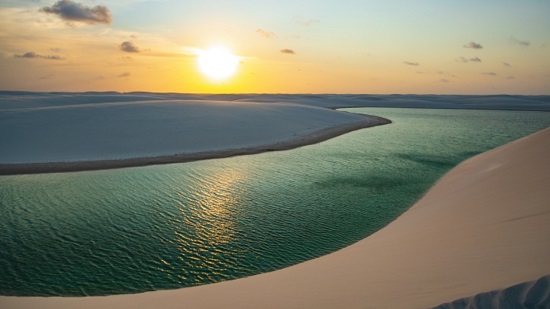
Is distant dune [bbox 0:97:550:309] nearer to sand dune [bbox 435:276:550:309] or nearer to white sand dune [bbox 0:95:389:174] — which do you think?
sand dune [bbox 435:276:550:309]

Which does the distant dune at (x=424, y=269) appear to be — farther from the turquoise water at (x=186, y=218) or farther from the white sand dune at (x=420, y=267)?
the turquoise water at (x=186, y=218)

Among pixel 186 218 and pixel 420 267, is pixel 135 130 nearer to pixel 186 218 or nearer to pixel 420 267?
pixel 186 218

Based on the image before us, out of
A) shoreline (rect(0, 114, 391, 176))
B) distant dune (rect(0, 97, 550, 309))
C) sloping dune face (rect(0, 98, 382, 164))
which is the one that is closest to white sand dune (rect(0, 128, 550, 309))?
A: distant dune (rect(0, 97, 550, 309))

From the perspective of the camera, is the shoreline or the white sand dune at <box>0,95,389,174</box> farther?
the white sand dune at <box>0,95,389,174</box>

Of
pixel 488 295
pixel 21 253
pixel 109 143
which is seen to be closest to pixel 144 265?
pixel 21 253

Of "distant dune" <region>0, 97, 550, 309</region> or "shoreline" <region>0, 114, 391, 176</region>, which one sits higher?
"shoreline" <region>0, 114, 391, 176</region>

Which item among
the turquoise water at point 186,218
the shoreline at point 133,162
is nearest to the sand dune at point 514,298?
the turquoise water at point 186,218
